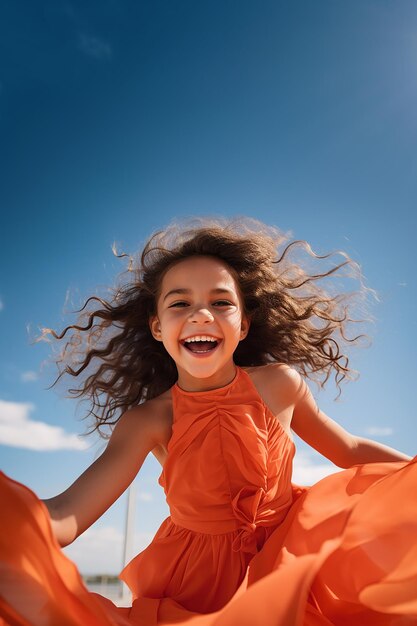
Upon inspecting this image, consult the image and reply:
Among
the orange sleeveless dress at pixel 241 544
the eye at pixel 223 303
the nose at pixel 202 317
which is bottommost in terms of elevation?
the orange sleeveless dress at pixel 241 544

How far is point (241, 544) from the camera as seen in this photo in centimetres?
172

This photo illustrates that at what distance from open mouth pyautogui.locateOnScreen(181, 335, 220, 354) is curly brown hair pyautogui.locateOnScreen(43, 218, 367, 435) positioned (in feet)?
1.25

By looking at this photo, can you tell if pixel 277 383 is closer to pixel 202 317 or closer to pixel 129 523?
pixel 202 317

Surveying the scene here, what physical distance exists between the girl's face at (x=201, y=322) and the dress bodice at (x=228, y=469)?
4.9 inches

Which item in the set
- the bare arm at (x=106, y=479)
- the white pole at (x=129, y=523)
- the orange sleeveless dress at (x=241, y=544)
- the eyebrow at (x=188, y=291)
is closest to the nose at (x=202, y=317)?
the eyebrow at (x=188, y=291)

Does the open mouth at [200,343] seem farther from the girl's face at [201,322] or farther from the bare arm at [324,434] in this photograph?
the bare arm at [324,434]

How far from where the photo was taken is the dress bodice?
179cm

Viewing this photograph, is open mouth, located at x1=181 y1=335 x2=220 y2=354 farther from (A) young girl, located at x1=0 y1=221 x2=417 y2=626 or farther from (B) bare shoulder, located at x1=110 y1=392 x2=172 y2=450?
(B) bare shoulder, located at x1=110 y1=392 x2=172 y2=450

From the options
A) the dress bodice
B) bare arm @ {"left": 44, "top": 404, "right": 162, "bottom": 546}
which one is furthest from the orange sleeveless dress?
bare arm @ {"left": 44, "top": 404, "right": 162, "bottom": 546}

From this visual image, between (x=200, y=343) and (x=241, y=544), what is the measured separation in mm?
687

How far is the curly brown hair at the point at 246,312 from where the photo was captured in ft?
7.96

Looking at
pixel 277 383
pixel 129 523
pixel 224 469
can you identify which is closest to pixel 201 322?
pixel 277 383

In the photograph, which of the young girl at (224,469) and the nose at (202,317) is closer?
the young girl at (224,469)

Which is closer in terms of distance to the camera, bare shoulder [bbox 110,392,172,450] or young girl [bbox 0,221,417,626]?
young girl [bbox 0,221,417,626]
